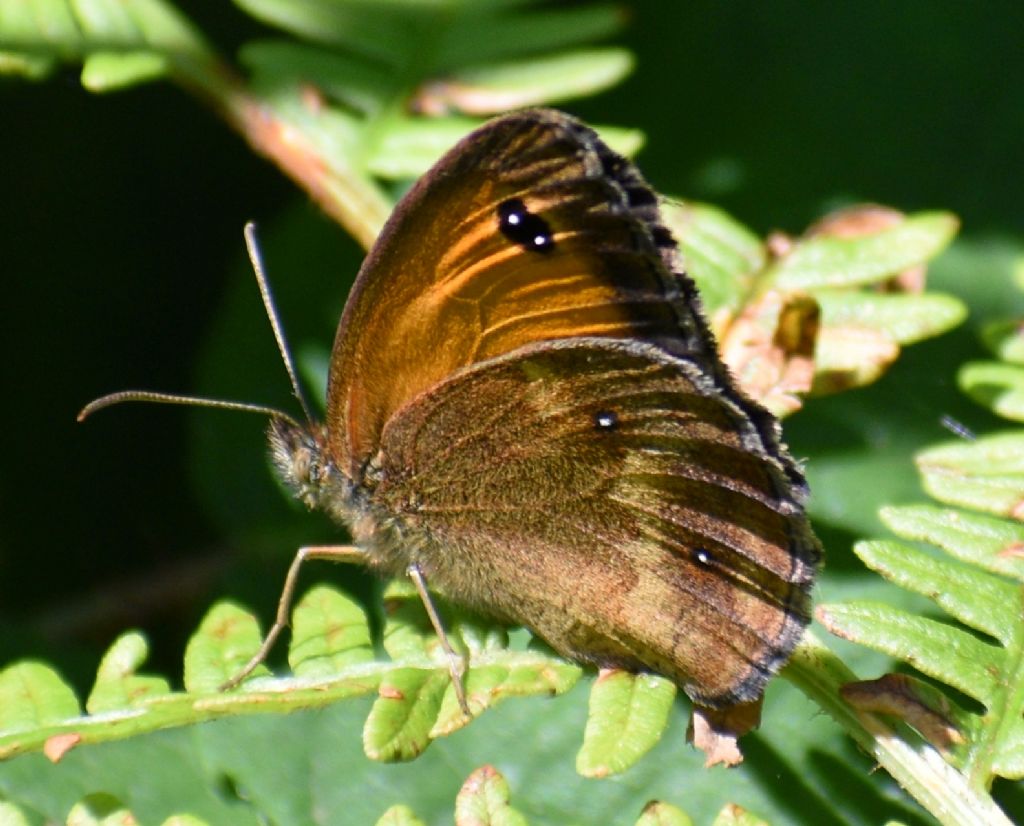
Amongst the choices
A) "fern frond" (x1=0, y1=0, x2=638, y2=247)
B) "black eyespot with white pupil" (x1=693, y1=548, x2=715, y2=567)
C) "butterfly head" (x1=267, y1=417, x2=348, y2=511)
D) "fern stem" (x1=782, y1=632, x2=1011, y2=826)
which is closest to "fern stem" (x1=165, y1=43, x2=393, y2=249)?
"fern frond" (x1=0, y1=0, x2=638, y2=247)

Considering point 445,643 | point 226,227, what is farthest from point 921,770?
point 226,227

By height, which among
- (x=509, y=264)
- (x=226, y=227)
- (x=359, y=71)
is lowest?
(x=226, y=227)

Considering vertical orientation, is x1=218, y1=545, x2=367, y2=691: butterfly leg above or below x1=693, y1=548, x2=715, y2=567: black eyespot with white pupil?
below

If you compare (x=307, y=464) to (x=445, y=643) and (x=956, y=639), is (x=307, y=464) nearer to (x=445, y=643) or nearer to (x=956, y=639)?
(x=445, y=643)

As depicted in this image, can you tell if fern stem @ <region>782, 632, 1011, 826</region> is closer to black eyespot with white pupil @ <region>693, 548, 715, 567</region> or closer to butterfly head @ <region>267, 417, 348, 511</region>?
black eyespot with white pupil @ <region>693, 548, 715, 567</region>

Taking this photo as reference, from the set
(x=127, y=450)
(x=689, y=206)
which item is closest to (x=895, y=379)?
(x=689, y=206)

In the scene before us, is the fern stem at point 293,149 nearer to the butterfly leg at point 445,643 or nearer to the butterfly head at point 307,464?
the butterfly head at point 307,464

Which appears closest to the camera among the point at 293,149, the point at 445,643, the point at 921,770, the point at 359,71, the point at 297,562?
the point at 921,770
